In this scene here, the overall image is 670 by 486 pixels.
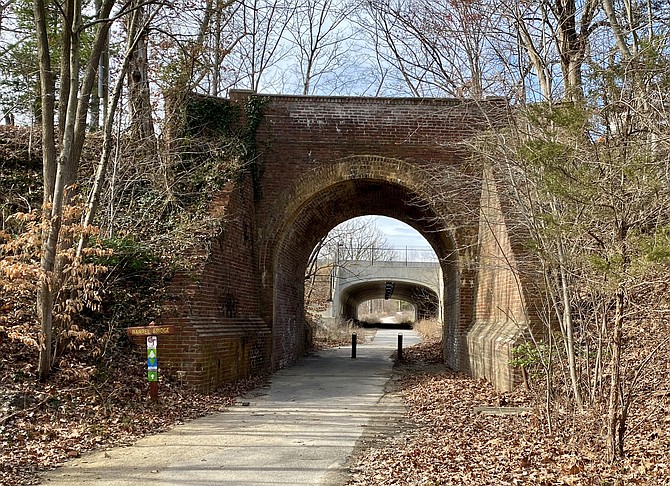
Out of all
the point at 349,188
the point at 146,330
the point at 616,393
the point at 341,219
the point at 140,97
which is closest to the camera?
the point at 616,393

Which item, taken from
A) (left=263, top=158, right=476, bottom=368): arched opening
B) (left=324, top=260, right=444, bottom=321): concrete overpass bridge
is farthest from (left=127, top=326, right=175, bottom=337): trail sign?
(left=324, top=260, right=444, bottom=321): concrete overpass bridge

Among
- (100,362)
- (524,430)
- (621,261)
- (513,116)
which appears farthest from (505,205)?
(100,362)

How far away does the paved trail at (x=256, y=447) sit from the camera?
20.0 ft

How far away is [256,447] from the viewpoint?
24.4 feet

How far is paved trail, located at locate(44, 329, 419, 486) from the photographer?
6109mm

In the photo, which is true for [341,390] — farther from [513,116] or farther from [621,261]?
[621,261]

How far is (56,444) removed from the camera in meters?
7.09

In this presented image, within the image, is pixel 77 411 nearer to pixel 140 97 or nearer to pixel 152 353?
pixel 152 353

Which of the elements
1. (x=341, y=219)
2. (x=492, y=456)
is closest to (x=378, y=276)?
(x=341, y=219)

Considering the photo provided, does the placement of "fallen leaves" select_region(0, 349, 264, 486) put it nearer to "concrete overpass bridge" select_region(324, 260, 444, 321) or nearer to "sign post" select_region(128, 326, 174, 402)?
"sign post" select_region(128, 326, 174, 402)

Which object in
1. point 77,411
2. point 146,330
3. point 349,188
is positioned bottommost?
point 77,411

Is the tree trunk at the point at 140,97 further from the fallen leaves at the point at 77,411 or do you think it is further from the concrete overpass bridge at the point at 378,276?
the concrete overpass bridge at the point at 378,276

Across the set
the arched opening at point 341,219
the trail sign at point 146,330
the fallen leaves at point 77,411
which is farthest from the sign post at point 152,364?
the arched opening at point 341,219

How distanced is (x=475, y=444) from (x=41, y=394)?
5.57 m
